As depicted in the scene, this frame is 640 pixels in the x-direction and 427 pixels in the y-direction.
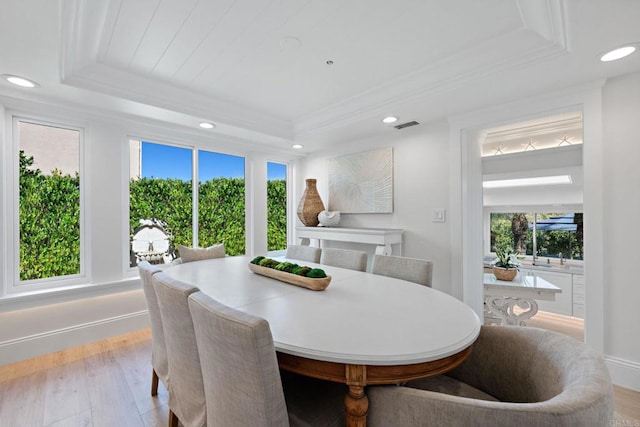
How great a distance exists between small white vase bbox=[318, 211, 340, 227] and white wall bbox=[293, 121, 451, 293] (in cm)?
46

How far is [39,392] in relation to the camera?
1.96 metres

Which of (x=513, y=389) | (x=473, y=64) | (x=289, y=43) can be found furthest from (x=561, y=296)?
(x=289, y=43)

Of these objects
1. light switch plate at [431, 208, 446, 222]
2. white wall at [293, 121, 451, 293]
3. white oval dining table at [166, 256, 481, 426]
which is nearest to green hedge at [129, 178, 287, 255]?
white wall at [293, 121, 451, 293]

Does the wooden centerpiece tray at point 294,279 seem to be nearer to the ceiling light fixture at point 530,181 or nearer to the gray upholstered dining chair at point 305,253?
the gray upholstered dining chair at point 305,253

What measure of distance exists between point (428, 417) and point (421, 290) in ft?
2.95

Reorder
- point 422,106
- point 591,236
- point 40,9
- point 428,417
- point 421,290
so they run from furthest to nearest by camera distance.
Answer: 1. point 422,106
2. point 591,236
3. point 421,290
4. point 40,9
5. point 428,417

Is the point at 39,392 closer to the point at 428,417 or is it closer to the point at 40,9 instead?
the point at 40,9

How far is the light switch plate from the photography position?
9.55ft

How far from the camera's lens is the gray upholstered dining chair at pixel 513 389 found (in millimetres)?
686

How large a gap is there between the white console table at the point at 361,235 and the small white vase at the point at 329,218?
106 millimetres

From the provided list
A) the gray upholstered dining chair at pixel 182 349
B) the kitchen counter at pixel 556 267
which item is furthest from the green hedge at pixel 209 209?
the kitchen counter at pixel 556 267

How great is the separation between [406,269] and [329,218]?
184cm

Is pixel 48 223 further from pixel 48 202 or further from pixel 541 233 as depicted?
pixel 541 233

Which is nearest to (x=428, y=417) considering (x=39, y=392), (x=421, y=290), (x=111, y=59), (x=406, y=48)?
(x=421, y=290)
